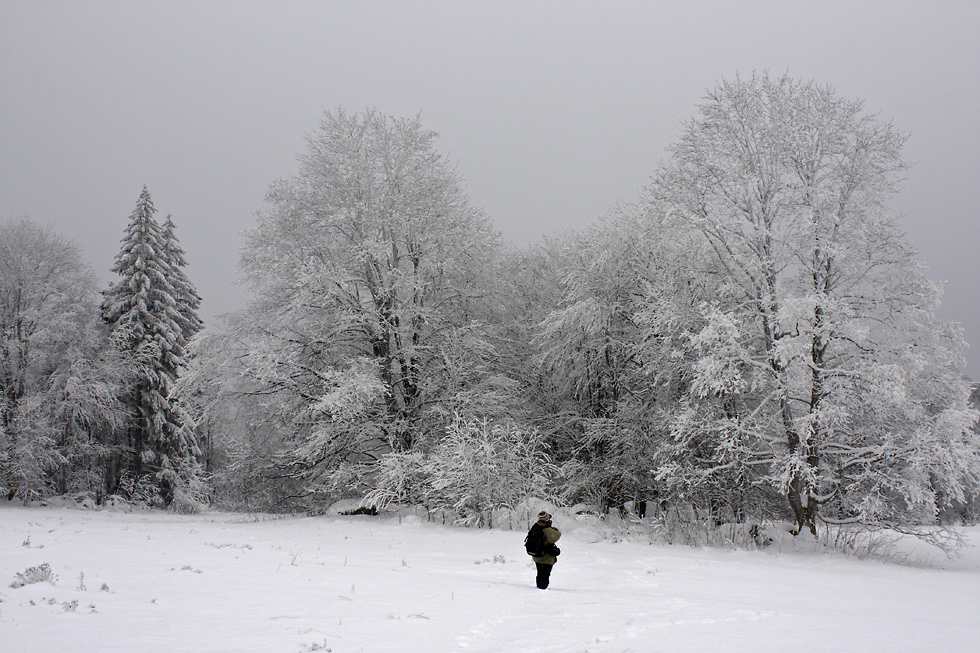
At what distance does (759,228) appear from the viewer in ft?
48.5

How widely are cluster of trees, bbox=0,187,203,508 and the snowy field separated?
41.6 ft

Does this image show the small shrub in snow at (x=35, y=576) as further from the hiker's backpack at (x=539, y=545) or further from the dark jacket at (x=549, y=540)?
the dark jacket at (x=549, y=540)

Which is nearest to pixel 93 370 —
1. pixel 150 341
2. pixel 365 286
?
pixel 150 341

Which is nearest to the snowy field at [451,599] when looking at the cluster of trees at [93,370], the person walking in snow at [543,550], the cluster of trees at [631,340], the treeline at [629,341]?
the person walking in snow at [543,550]

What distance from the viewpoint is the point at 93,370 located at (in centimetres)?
2433

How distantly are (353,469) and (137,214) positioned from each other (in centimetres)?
1750

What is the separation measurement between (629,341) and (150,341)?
19.9 m

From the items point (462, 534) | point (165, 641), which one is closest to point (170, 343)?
point (462, 534)

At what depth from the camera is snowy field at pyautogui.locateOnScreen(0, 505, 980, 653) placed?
491 cm

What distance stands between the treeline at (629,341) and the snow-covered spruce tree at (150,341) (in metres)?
8.13

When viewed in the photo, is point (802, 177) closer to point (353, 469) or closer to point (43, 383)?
point (353, 469)

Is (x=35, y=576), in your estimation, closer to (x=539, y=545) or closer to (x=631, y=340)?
(x=539, y=545)

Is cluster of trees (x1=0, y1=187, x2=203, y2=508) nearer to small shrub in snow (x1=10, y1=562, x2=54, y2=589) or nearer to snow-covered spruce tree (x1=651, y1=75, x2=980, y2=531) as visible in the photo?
small shrub in snow (x1=10, y1=562, x2=54, y2=589)

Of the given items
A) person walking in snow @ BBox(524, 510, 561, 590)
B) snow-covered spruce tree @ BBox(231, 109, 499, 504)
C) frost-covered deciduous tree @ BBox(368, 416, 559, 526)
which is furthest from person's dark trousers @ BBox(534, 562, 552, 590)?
snow-covered spruce tree @ BBox(231, 109, 499, 504)
